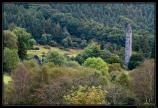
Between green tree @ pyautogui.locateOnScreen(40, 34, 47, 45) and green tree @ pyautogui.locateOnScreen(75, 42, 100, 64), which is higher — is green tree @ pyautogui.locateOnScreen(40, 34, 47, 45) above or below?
above

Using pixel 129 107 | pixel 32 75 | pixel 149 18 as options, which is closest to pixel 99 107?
pixel 129 107

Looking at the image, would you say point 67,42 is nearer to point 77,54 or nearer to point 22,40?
point 77,54

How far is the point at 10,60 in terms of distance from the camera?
3164mm

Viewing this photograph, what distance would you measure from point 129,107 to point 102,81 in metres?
0.63

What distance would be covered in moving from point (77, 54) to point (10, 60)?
0.70 meters

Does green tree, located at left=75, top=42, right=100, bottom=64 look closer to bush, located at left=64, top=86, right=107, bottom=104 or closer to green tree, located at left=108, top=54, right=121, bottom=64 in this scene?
green tree, located at left=108, top=54, right=121, bottom=64

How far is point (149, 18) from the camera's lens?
3.35 meters

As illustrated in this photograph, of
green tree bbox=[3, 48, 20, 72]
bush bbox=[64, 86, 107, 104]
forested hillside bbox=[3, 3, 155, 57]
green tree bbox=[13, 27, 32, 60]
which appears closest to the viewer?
green tree bbox=[3, 48, 20, 72]

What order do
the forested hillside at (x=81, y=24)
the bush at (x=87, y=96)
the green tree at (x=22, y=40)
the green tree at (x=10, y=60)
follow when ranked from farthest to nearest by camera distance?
the forested hillside at (x=81, y=24) < the green tree at (x=22, y=40) < the bush at (x=87, y=96) < the green tree at (x=10, y=60)

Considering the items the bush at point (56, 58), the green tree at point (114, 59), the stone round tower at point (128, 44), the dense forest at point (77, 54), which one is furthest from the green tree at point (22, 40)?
the stone round tower at point (128, 44)

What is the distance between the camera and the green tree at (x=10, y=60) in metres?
3.09

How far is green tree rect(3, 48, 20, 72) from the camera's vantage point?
309 centimetres

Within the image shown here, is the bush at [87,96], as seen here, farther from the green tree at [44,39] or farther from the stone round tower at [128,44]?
the green tree at [44,39]

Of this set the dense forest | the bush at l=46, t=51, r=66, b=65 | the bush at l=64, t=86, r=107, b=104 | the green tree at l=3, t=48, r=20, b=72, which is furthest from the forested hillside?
the bush at l=64, t=86, r=107, b=104
